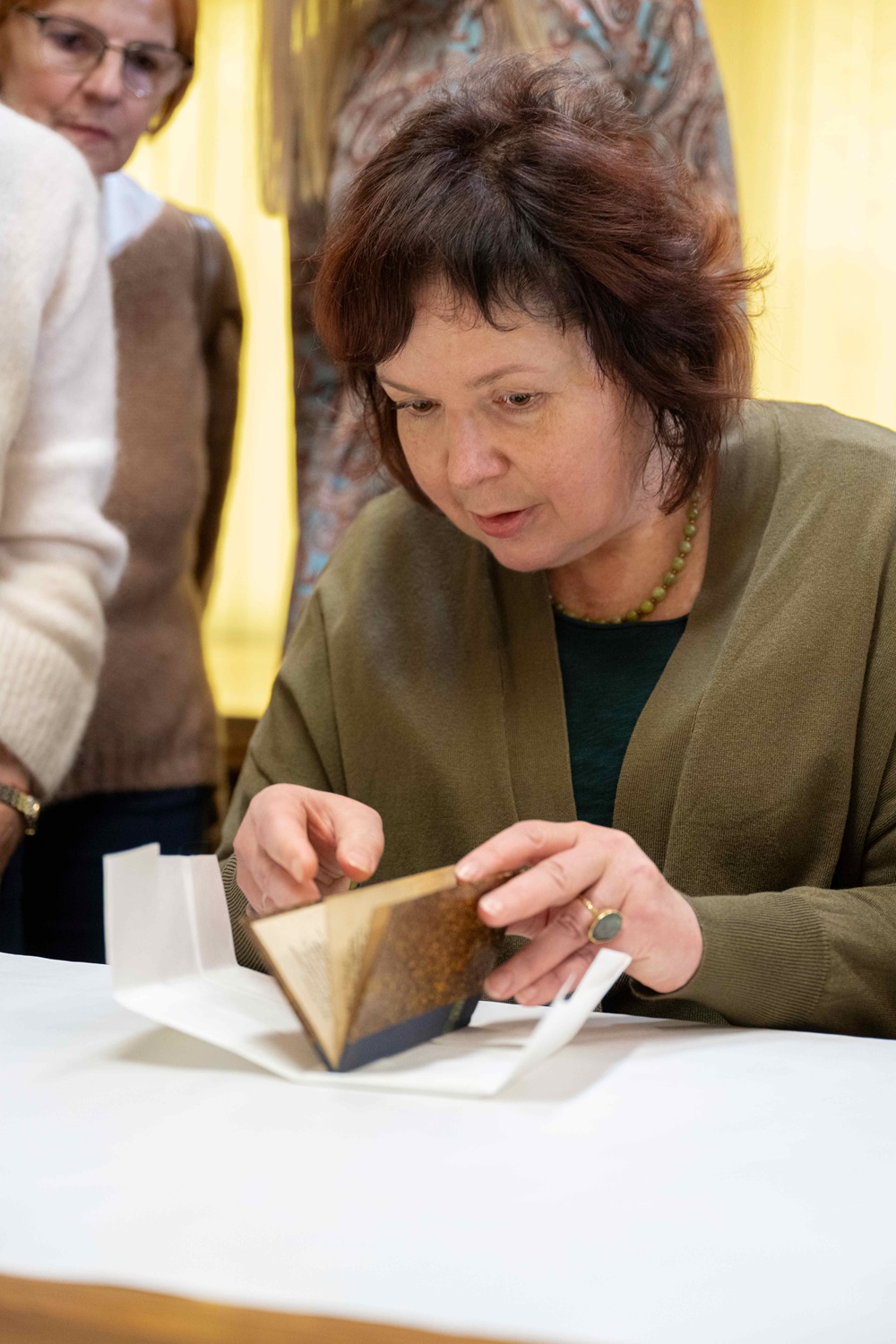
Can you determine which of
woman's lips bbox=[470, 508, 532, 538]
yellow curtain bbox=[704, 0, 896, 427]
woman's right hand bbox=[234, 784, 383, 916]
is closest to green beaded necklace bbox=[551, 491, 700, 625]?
woman's lips bbox=[470, 508, 532, 538]

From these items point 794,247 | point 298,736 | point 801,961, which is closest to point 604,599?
point 298,736

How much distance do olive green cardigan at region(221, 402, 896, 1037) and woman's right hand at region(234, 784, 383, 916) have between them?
0.10m

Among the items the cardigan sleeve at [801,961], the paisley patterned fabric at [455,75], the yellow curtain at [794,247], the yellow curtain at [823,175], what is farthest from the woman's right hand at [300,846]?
the yellow curtain at [823,175]

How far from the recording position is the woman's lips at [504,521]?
1090mm

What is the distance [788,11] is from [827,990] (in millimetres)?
2797

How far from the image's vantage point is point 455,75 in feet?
4.59

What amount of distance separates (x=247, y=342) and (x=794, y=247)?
1.31 meters

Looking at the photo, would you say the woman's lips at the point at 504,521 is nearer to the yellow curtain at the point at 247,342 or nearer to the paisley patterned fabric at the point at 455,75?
the paisley patterned fabric at the point at 455,75

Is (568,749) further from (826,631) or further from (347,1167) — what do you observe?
(347,1167)

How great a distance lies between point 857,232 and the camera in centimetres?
306

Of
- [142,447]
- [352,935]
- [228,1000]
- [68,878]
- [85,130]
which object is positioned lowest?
[68,878]

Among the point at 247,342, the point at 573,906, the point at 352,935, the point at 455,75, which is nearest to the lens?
the point at 352,935

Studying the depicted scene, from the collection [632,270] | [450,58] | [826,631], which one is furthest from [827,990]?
[450,58]

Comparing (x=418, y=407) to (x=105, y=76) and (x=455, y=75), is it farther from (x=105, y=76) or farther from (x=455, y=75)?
(x=105, y=76)
